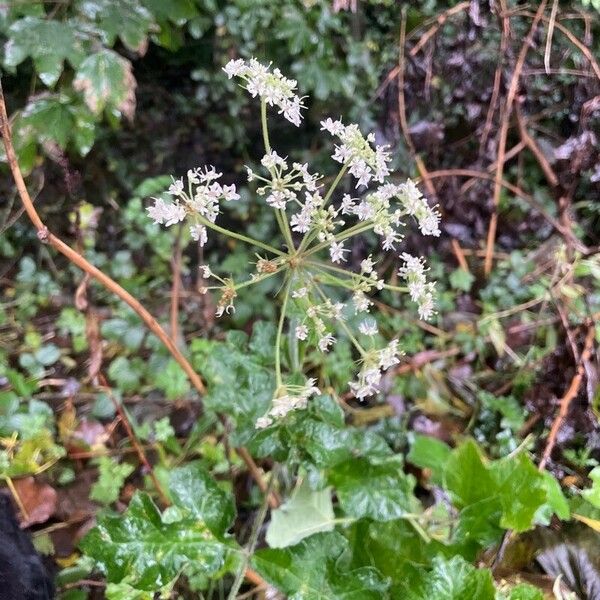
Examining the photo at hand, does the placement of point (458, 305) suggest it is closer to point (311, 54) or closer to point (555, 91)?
point (555, 91)

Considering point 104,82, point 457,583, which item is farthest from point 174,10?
point 457,583

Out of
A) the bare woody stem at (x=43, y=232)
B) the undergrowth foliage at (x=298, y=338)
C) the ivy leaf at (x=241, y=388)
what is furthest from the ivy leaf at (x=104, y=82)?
the ivy leaf at (x=241, y=388)

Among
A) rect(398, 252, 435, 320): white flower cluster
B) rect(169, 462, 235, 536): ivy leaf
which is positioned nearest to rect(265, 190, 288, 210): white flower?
rect(398, 252, 435, 320): white flower cluster

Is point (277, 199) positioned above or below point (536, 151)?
above

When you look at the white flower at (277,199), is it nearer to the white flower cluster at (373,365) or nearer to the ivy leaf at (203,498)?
the white flower cluster at (373,365)

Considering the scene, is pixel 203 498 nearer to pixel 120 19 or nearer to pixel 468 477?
pixel 468 477

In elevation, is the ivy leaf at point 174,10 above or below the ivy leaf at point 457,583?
above
